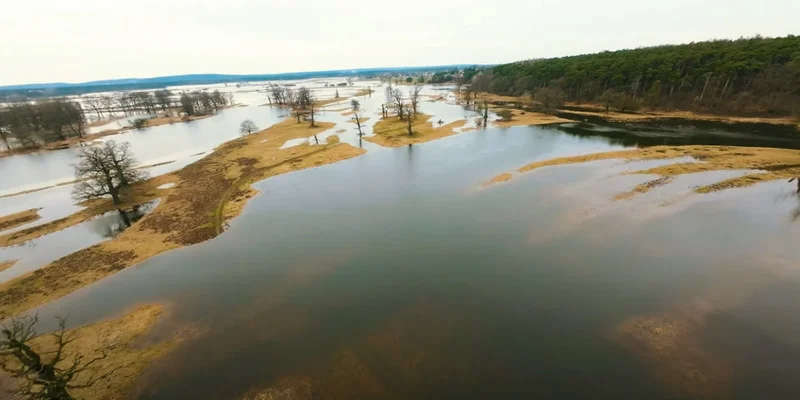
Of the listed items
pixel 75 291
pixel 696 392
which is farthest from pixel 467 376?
pixel 75 291

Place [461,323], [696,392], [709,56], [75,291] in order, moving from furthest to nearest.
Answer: [709,56], [75,291], [461,323], [696,392]

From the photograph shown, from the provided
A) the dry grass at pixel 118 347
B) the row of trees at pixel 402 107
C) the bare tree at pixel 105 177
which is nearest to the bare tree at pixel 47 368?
the dry grass at pixel 118 347

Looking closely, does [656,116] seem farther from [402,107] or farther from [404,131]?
[402,107]

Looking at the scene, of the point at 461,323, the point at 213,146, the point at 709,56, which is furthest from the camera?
the point at 709,56

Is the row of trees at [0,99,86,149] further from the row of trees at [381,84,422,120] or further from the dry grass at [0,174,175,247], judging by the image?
the row of trees at [381,84,422,120]

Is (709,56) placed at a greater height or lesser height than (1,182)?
greater

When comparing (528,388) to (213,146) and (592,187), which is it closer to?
(592,187)

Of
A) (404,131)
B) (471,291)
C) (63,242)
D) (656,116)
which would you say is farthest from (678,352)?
(656,116)
